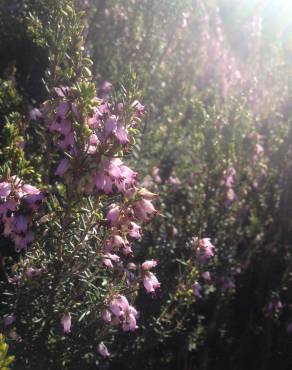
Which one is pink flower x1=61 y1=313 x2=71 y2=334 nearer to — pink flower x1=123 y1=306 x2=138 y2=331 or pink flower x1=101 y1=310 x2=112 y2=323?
pink flower x1=101 y1=310 x2=112 y2=323

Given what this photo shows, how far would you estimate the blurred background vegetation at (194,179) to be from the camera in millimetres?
4316

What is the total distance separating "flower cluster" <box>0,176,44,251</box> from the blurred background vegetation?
1.44m

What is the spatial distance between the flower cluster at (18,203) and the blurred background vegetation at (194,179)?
1441mm

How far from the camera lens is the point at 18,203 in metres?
2.24

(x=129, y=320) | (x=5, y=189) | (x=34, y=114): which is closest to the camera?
(x=5, y=189)

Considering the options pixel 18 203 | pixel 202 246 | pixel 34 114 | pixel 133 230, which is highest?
pixel 18 203

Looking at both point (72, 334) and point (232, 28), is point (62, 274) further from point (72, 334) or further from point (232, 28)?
point (232, 28)

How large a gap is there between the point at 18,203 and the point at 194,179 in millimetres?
3325

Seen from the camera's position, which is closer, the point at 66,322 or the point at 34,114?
the point at 66,322

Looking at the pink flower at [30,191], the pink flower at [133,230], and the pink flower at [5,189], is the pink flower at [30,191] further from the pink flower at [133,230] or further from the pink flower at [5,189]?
the pink flower at [133,230]

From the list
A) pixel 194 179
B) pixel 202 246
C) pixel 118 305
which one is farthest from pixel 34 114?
pixel 194 179

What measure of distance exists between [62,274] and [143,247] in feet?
6.29

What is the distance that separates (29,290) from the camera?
2.80m

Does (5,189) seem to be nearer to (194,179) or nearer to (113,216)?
(113,216)
